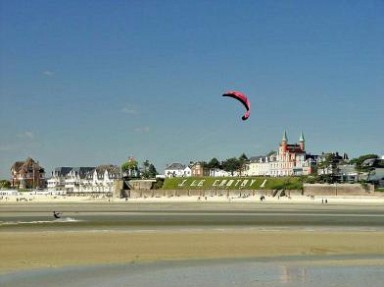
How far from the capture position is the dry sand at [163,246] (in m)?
16.1

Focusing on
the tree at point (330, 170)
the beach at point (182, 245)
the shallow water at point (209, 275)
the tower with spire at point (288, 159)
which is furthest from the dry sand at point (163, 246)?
the tower with spire at point (288, 159)

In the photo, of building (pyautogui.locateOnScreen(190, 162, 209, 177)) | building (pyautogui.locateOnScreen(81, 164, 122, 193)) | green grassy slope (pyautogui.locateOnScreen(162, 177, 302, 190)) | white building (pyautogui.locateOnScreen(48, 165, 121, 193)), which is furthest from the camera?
white building (pyautogui.locateOnScreen(48, 165, 121, 193))

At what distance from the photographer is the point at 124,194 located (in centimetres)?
9625

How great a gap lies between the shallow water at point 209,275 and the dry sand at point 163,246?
1.11 m

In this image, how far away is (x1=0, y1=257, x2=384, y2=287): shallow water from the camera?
40.5 feet

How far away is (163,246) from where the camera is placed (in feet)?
60.6

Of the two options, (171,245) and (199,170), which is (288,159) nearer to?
(199,170)

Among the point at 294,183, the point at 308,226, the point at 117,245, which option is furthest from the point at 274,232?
the point at 294,183

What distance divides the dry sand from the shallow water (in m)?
1.11

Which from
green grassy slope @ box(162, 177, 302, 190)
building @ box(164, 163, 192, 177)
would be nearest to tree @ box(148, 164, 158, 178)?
building @ box(164, 163, 192, 177)

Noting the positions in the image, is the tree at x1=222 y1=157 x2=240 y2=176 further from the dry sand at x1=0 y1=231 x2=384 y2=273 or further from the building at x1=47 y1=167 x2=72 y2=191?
the dry sand at x1=0 y1=231 x2=384 y2=273

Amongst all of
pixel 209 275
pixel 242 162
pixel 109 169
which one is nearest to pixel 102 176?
pixel 109 169

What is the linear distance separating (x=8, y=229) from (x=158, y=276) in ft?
44.1

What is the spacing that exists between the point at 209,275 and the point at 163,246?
5.28 m
